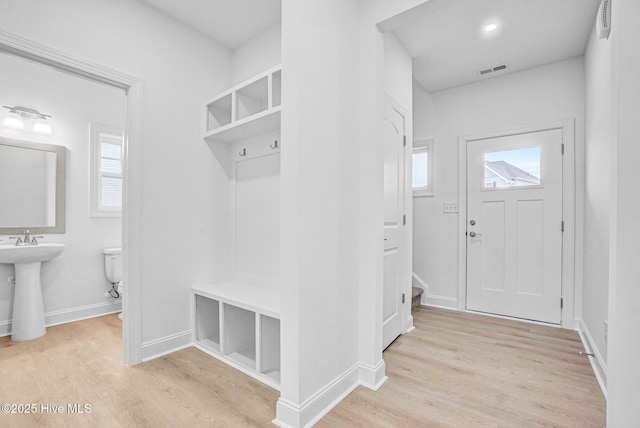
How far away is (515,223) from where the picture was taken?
3232 millimetres

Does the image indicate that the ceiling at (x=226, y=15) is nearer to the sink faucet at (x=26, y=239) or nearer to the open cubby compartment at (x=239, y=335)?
the open cubby compartment at (x=239, y=335)

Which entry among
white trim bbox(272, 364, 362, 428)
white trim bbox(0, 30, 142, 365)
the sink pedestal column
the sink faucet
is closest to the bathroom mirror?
the sink faucet

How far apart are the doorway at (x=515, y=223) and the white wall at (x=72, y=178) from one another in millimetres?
4046

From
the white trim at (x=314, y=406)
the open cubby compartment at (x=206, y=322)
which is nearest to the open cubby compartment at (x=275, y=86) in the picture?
the open cubby compartment at (x=206, y=322)

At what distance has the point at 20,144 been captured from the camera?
117 inches

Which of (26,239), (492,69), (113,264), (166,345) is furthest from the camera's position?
(113,264)

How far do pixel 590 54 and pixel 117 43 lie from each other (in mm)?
3713

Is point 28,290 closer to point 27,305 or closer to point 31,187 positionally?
point 27,305

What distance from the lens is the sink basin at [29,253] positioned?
8.45 ft

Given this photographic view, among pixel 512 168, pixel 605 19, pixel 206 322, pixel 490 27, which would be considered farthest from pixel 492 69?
pixel 206 322

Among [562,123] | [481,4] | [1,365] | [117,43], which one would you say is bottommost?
[1,365]

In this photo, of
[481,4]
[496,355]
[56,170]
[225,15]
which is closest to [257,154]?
[225,15]

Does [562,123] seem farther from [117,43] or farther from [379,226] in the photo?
[117,43]

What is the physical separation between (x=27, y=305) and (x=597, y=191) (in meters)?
4.77
